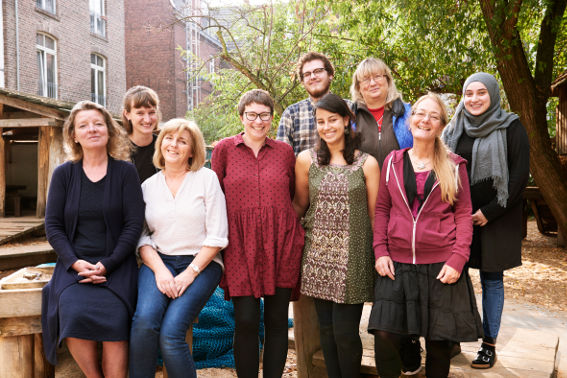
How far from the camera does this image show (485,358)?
11.3 feet

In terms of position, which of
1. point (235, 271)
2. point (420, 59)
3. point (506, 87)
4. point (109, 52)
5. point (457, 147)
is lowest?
point (235, 271)

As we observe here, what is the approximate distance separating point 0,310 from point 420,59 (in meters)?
6.58

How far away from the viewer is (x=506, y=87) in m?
7.38

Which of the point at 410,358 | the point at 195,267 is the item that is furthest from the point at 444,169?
the point at 195,267

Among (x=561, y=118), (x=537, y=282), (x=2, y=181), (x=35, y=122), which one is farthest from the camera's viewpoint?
(x=2, y=181)

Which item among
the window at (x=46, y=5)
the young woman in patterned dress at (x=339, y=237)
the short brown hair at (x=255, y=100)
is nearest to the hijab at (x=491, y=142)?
the young woman in patterned dress at (x=339, y=237)

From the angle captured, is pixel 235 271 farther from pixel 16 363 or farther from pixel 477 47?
pixel 477 47

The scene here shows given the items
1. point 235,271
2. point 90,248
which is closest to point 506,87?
point 235,271

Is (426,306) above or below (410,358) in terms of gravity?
above

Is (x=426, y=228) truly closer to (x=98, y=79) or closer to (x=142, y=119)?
(x=142, y=119)

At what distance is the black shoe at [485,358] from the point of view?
3408 millimetres

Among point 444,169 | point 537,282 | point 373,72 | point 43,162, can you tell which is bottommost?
point 537,282

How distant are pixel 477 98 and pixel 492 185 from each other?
0.60 m

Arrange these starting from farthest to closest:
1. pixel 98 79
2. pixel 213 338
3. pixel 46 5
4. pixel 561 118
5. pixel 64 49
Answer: pixel 98 79 < pixel 64 49 < pixel 46 5 < pixel 561 118 < pixel 213 338
